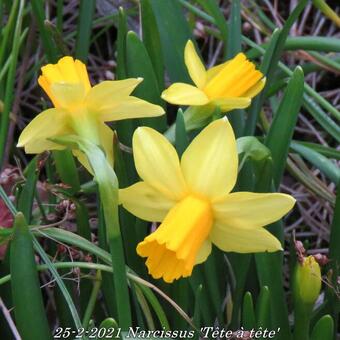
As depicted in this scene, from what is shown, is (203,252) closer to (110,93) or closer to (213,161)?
(213,161)

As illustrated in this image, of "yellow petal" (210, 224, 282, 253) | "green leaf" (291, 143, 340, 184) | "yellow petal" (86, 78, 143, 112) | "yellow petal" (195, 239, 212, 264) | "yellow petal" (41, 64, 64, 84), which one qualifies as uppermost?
"yellow petal" (41, 64, 64, 84)

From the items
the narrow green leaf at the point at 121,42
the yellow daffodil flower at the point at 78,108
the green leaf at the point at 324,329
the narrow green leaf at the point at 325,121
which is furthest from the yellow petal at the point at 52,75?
the narrow green leaf at the point at 325,121

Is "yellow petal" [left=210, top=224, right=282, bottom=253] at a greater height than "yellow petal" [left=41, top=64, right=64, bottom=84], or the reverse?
"yellow petal" [left=41, top=64, right=64, bottom=84]

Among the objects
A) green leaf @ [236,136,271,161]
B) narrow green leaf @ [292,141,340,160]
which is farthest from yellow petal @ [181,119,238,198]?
narrow green leaf @ [292,141,340,160]

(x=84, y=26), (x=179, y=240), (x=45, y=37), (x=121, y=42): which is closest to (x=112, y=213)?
(x=179, y=240)

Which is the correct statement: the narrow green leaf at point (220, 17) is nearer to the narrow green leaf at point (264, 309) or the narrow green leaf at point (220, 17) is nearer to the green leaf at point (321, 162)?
the green leaf at point (321, 162)

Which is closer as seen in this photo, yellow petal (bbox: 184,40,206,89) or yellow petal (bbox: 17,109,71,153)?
yellow petal (bbox: 17,109,71,153)

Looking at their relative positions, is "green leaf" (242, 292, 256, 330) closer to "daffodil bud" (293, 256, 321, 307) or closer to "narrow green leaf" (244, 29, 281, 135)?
"daffodil bud" (293, 256, 321, 307)

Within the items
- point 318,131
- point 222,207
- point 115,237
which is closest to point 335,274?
point 222,207
